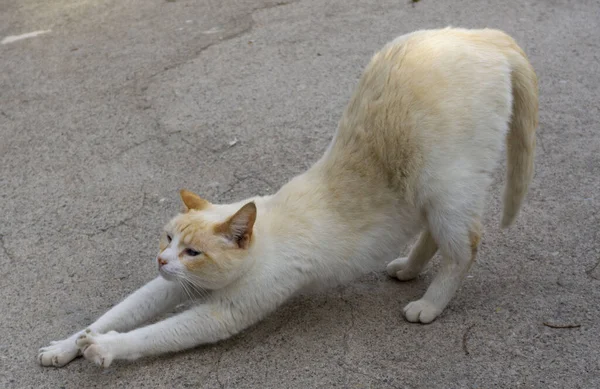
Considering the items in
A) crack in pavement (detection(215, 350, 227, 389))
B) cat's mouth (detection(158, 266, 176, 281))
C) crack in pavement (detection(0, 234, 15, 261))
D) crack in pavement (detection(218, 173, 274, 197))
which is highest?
cat's mouth (detection(158, 266, 176, 281))

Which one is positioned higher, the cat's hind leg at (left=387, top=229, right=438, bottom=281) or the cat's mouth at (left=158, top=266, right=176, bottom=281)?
the cat's mouth at (left=158, top=266, right=176, bottom=281)

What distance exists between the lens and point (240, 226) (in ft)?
8.92

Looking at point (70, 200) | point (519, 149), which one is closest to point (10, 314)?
point (70, 200)

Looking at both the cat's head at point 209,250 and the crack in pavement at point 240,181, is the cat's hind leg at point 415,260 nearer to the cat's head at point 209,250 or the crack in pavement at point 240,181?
the cat's head at point 209,250

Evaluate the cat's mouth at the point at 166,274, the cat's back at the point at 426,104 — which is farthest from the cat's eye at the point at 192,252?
the cat's back at the point at 426,104

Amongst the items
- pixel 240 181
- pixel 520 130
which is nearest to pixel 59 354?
pixel 240 181

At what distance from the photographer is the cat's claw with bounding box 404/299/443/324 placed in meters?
2.98

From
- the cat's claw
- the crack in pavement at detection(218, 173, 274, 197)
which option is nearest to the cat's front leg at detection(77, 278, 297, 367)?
the cat's claw

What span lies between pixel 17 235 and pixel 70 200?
1.25 ft

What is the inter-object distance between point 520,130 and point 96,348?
1931mm

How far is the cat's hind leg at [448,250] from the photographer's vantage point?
9.36 feet

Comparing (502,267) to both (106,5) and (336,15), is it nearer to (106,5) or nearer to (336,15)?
(336,15)

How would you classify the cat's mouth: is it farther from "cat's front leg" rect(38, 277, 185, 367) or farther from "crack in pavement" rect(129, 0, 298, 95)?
"crack in pavement" rect(129, 0, 298, 95)

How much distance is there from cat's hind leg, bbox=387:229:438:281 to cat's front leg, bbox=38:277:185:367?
986 mm
